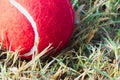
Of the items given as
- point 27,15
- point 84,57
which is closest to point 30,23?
point 27,15

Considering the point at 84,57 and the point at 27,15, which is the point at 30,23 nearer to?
the point at 27,15

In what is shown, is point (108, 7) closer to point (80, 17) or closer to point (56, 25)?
point (80, 17)

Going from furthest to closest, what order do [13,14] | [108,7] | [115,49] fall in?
[108,7] → [115,49] → [13,14]

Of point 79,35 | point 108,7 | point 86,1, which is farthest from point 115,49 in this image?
point 86,1
